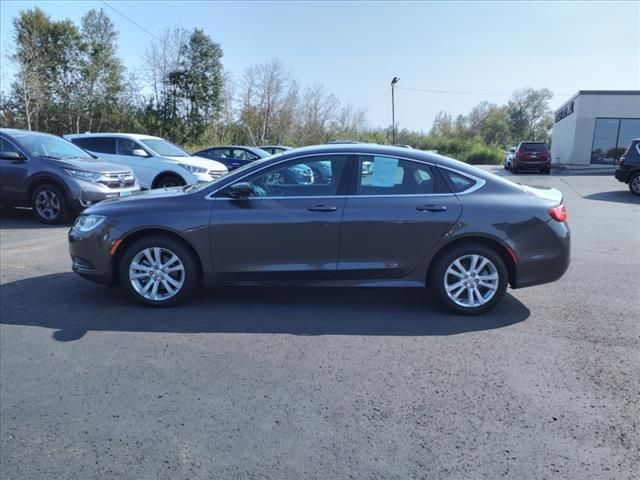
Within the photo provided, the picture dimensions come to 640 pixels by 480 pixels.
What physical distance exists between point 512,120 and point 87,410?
82932mm

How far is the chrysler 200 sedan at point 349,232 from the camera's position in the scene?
455 centimetres

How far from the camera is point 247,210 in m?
4.66

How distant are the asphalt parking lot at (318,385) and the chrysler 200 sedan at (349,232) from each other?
0.34m

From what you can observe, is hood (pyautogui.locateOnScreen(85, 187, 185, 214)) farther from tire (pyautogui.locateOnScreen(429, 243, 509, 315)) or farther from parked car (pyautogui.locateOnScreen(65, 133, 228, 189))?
parked car (pyautogui.locateOnScreen(65, 133, 228, 189))

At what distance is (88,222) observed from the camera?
492 cm

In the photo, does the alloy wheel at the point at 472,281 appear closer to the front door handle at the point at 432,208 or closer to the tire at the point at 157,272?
the front door handle at the point at 432,208

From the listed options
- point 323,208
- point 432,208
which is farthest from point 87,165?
point 432,208

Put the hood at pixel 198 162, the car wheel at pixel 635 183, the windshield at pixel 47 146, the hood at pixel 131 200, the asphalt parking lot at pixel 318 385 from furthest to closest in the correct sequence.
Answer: the car wheel at pixel 635 183 < the hood at pixel 198 162 < the windshield at pixel 47 146 < the hood at pixel 131 200 < the asphalt parking lot at pixel 318 385

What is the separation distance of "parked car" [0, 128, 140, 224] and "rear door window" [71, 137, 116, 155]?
2.47 metres

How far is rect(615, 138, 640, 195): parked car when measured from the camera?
15.0 metres

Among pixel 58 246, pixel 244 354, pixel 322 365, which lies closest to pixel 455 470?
pixel 322 365

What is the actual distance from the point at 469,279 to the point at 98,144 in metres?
10.4

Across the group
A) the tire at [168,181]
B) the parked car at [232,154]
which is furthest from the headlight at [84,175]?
the parked car at [232,154]

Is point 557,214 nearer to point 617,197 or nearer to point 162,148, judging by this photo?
point 162,148
